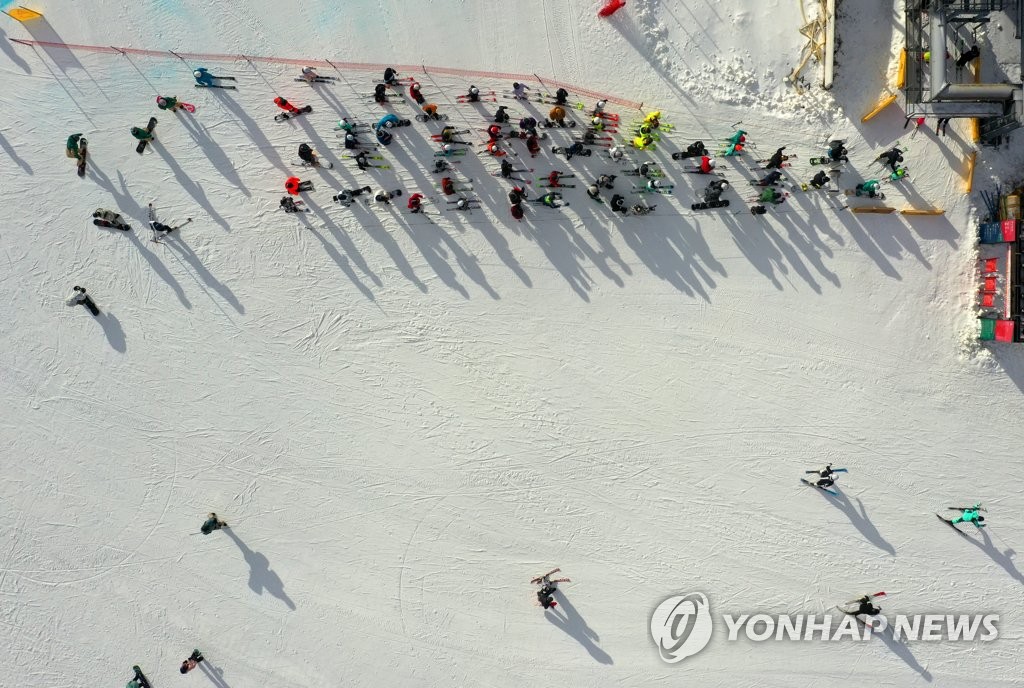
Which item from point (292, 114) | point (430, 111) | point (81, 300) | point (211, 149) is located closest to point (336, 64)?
→ point (292, 114)

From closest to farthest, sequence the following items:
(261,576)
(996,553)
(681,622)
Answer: (996,553)
(681,622)
(261,576)

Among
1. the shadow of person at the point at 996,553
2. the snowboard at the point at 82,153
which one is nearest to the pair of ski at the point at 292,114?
the snowboard at the point at 82,153

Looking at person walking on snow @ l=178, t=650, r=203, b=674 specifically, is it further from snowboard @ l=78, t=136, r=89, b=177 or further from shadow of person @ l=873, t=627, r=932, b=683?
shadow of person @ l=873, t=627, r=932, b=683

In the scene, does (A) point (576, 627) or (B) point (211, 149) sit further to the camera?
(A) point (576, 627)

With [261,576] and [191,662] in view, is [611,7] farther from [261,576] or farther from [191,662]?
[191,662]

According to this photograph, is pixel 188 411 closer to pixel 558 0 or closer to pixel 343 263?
pixel 343 263

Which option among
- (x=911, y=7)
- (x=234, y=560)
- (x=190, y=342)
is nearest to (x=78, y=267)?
(x=190, y=342)

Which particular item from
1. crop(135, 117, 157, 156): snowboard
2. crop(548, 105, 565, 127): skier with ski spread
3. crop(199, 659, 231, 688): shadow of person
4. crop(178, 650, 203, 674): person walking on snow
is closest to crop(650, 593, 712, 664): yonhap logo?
crop(199, 659, 231, 688): shadow of person
